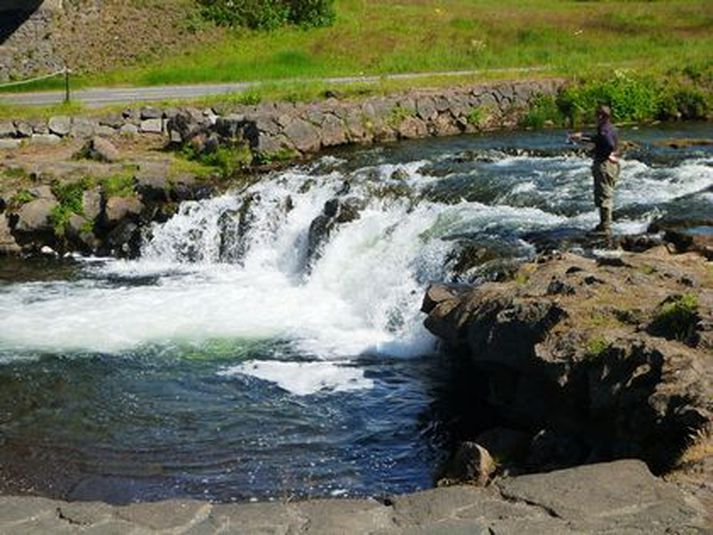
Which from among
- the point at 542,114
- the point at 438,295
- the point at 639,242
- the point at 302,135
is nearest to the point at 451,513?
the point at 438,295

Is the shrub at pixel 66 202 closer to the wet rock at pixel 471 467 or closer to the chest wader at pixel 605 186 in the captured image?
the chest wader at pixel 605 186

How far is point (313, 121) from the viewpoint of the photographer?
90.7ft

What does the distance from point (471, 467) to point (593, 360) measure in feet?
5.13

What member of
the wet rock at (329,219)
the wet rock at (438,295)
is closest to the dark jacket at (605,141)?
the wet rock at (438,295)

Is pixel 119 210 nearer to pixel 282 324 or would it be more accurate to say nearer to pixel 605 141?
pixel 282 324

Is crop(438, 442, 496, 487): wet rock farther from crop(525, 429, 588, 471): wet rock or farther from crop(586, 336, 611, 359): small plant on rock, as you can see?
crop(586, 336, 611, 359): small plant on rock

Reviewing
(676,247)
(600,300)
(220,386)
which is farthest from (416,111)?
(600,300)

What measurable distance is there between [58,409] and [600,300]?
22.5ft

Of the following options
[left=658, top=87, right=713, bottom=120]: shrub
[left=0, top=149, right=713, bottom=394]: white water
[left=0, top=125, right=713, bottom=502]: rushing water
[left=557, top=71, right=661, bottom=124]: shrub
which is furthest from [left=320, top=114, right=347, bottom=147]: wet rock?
[left=658, top=87, right=713, bottom=120]: shrub

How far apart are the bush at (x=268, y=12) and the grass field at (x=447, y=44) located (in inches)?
25.2

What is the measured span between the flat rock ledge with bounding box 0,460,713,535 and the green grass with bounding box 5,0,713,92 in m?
27.0

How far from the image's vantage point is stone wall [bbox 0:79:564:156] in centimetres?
2655

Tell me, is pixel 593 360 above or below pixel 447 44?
below

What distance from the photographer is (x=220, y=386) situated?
544 inches
